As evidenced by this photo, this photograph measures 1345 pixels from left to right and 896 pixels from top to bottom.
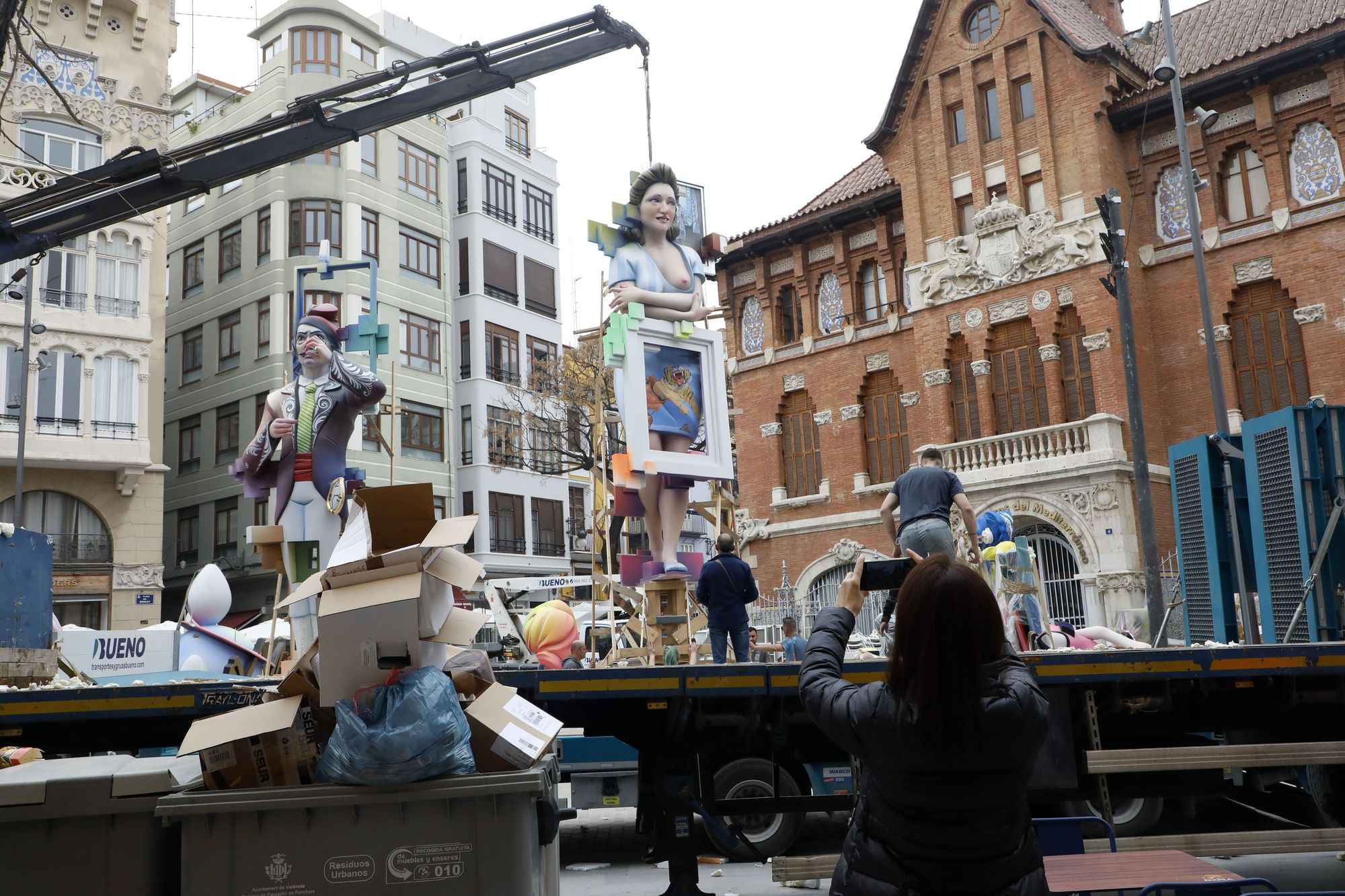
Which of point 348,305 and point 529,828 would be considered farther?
point 348,305

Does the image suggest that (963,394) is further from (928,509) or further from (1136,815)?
(1136,815)

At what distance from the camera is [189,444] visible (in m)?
35.5

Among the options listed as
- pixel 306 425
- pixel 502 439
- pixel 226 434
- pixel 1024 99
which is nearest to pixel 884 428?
pixel 1024 99

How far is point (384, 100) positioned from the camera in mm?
10617

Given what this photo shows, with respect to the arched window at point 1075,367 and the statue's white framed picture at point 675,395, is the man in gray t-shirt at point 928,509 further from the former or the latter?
the arched window at point 1075,367

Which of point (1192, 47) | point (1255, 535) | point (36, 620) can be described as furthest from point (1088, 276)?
point (36, 620)

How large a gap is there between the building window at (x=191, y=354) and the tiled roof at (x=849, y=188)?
667 inches

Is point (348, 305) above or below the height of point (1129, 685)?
above

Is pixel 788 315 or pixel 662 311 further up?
pixel 788 315

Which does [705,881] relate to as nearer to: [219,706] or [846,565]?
[219,706]

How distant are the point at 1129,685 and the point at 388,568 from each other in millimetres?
4667

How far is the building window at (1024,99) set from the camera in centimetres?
2873

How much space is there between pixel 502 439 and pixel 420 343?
3976 millimetres

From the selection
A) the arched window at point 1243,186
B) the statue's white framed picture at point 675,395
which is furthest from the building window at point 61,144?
the arched window at point 1243,186
